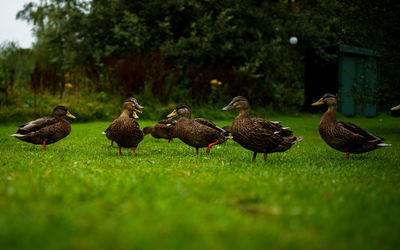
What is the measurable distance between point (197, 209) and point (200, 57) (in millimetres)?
14892

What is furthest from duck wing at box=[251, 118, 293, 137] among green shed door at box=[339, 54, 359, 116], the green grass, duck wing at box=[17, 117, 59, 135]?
green shed door at box=[339, 54, 359, 116]

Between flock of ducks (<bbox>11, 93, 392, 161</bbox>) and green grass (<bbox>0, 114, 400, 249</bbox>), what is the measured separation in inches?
43.5

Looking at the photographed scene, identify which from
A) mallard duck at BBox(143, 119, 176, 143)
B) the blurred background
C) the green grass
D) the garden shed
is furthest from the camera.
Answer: the garden shed

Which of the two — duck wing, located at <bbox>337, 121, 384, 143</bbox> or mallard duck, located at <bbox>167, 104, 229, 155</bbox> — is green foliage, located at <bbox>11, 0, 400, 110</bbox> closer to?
mallard duck, located at <bbox>167, 104, 229, 155</bbox>

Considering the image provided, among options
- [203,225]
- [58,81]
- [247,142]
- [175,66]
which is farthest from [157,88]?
[203,225]

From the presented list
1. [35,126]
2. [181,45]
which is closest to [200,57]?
[181,45]

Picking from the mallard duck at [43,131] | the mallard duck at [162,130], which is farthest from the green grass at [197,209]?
the mallard duck at [162,130]

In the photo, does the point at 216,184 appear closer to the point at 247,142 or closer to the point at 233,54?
the point at 247,142

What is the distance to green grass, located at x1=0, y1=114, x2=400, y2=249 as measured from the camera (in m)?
1.81

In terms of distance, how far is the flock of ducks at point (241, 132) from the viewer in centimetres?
506

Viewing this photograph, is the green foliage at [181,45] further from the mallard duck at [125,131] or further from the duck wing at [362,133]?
the duck wing at [362,133]

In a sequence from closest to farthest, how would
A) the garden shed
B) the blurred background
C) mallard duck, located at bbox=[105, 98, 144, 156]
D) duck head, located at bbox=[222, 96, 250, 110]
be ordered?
1. duck head, located at bbox=[222, 96, 250, 110]
2. mallard duck, located at bbox=[105, 98, 144, 156]
3. the blurred background
4. the garden shed

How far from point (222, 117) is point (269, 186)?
34.2ft

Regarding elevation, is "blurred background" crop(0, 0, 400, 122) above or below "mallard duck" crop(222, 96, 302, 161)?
above
